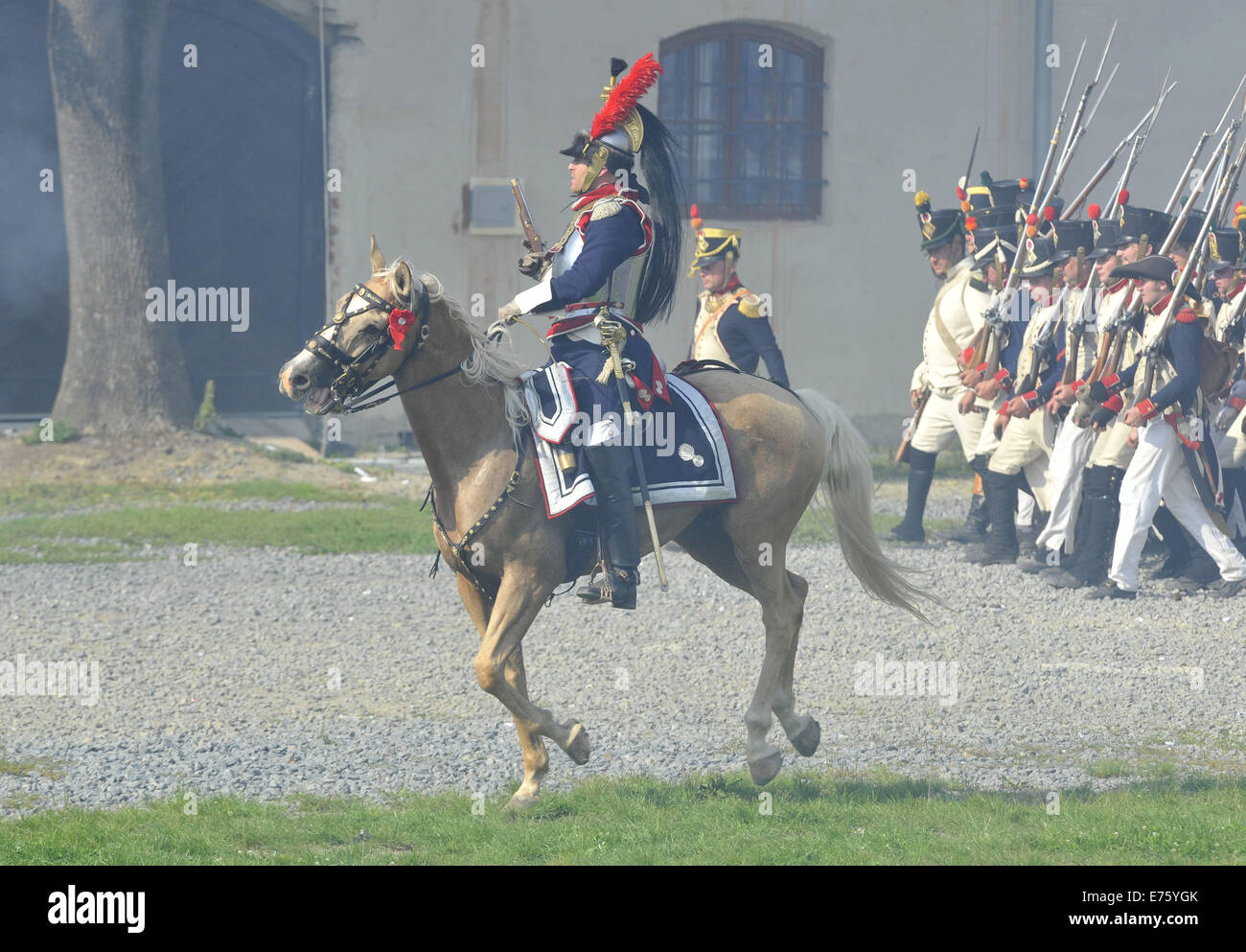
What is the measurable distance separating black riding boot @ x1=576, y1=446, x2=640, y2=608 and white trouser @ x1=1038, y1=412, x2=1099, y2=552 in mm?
5646

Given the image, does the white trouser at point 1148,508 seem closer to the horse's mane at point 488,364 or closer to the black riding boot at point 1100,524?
the black riding boot at point 1100,524

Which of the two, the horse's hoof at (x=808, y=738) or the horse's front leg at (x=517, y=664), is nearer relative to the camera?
the horse's front leg at (x=517, y=664)

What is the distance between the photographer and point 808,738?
7051mm

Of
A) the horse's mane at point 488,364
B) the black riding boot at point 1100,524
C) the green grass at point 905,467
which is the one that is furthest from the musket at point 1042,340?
the horse's mane at point 488,364

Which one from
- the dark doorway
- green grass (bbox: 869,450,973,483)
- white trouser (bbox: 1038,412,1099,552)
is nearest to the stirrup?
white trouser (bbox: 1038,412,1099,552)

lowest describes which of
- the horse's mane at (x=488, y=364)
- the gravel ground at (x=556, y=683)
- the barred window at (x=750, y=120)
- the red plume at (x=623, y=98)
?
the gravel ground at (x=556, y=683)

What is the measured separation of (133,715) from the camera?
7.80 m

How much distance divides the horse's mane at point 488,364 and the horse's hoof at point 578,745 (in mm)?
1173

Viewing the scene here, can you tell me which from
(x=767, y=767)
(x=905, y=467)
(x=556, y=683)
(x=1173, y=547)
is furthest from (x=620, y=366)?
(x=905, y=467)

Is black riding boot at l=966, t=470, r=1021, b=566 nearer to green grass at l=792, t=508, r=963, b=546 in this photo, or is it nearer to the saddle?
green grass at l=792, t=508, r=963, b=546

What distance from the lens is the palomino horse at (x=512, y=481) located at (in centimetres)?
615

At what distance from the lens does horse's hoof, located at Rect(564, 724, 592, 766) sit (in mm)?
6508

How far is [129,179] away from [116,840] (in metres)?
10.5

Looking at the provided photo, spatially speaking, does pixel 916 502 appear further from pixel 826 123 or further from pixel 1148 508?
pixel 826 123
